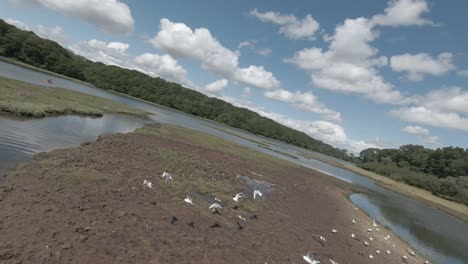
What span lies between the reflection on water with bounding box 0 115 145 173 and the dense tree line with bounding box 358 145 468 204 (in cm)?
9333

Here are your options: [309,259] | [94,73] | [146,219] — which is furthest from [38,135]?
[94,73]

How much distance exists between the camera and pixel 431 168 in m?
139

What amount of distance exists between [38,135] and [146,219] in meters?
14.7

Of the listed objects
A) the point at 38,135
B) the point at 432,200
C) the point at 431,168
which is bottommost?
the point at 38,135

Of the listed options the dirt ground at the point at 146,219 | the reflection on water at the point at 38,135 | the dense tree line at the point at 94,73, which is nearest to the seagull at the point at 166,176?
the dirt ground at the point at 146,219

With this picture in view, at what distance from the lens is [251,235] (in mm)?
14820

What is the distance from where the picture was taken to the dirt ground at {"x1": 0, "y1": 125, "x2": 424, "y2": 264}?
966 centimetres

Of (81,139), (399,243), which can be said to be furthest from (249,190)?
(81,139)

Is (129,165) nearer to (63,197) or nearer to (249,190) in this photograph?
(63,197)

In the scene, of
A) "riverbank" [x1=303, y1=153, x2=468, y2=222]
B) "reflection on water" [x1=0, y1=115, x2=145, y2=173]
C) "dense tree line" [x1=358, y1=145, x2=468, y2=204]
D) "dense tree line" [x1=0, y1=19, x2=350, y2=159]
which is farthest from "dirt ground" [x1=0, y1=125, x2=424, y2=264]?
"dense tree line" [x1=0, y1=19, x2=350, y2=159]

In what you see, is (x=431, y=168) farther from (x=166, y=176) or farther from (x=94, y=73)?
(x=94, y=73)

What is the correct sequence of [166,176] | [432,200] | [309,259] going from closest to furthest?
[309,259], [166,176], [432,200]

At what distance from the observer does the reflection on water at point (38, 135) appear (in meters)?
17.0

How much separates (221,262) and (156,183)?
8.13 m
